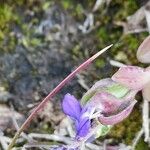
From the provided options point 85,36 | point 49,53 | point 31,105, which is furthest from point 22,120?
point 85,36

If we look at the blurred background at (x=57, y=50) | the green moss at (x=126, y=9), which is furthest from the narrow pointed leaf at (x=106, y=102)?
the green moss at (x=126, y=9)

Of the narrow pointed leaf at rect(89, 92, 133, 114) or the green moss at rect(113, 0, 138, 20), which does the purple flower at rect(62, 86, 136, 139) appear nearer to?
the narrow pointed leaf at rect(89, 92, 133, 114)

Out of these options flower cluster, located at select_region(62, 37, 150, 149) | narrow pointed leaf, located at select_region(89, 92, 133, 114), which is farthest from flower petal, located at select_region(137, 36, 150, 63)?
narrow pointed leaf, located at select_region(89, 92, 133, 114)

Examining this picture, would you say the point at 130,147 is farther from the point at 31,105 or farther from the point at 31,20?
the point at 31,20

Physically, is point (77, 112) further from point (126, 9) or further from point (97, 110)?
point (126, 9)

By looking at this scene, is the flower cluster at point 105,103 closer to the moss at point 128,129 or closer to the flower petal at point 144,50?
the flower petal at point 144,50
